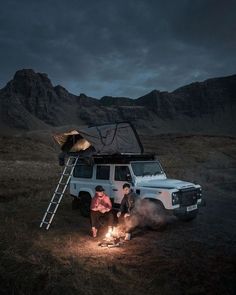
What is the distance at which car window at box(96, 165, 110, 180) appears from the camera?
13.0 m

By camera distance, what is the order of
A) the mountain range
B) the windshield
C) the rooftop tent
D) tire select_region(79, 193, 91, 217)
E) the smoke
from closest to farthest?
the smoke < the windshield < the rooftop tent < tire select_region(79, 193, 91, 217) < the mountain range

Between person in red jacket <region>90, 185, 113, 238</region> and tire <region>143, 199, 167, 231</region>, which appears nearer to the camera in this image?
person in red jacket <region>90, 185, 113, 238</region>

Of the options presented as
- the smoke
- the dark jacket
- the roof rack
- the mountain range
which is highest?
the mountain range

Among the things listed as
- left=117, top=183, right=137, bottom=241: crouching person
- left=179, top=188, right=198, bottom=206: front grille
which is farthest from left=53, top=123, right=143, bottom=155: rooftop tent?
left=179, top=188, right=198, bottom=206: front grille

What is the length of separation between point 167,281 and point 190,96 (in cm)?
19764

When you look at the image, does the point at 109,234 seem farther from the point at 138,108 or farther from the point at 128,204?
the point at 138,108

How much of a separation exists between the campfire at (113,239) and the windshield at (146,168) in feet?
8.10

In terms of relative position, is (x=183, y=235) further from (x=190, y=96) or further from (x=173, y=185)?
(x=190, y=96)

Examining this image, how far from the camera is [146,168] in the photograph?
1272 centimetres

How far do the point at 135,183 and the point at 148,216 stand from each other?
4.16ft

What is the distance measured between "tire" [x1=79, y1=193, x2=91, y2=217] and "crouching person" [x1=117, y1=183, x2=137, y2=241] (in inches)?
117

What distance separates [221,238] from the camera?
33.8ft

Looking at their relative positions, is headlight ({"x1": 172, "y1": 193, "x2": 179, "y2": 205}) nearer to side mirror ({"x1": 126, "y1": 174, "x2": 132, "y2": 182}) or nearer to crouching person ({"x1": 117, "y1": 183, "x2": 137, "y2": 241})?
crouching person ({"x1": 117, "y1": 183, "x2": 137, "y2": 241})

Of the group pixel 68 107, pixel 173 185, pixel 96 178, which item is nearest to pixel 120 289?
pixel 173 185
